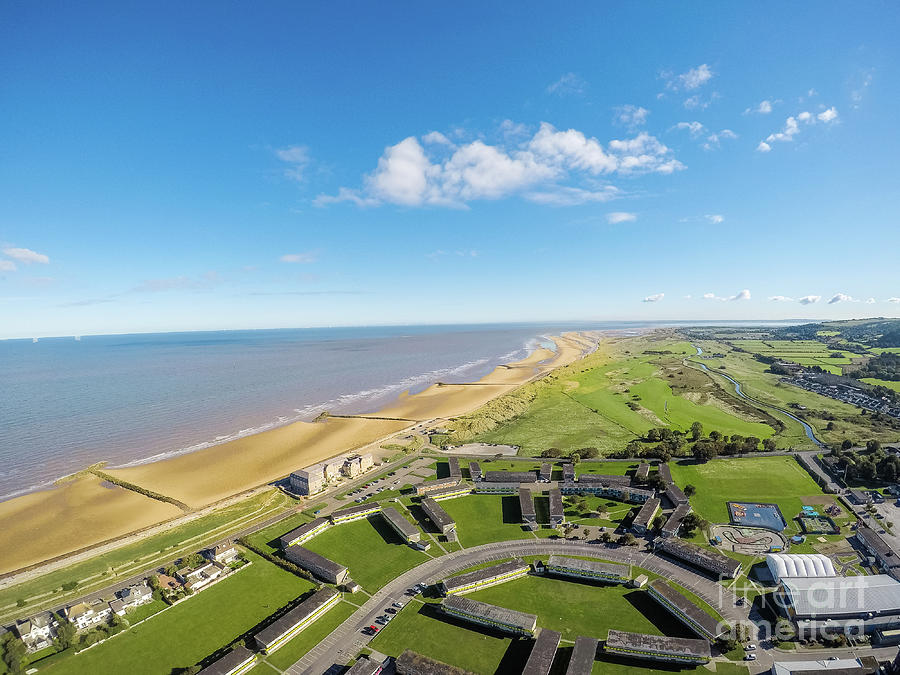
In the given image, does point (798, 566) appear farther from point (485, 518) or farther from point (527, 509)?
point (485, 518)

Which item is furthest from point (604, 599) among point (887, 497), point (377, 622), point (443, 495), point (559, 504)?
point (887, 497)

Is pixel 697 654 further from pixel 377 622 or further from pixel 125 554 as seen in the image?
pixel 125 554

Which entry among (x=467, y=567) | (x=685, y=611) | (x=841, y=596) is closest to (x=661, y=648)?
(x=685, y=611)

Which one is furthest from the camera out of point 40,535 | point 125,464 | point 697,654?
point 125,464

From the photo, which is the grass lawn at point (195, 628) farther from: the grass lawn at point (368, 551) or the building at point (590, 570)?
the building at point (590, 570)

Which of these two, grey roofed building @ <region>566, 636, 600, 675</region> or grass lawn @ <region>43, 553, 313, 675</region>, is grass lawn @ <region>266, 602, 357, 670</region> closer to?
grass lawn @ <region>43, 553, 313, 675</region>

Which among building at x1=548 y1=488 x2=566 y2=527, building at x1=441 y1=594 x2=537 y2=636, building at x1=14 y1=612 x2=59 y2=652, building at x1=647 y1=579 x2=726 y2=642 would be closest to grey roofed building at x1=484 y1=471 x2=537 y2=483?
building at x1=548 y1=488 x2=566 y2=527
